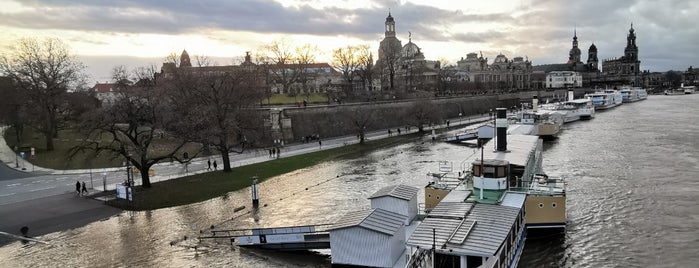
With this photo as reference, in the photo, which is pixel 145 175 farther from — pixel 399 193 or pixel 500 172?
pixel 500 172

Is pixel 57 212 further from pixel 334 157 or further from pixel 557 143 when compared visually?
pixel 557 143

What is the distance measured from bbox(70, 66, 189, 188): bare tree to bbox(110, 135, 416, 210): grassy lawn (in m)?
2.29

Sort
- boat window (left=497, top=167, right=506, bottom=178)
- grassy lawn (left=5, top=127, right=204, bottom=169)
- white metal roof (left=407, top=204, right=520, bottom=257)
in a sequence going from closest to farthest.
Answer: white metal roof (left=407, top=204, right=520, bottom=257), boat window (left=497, top=167, right=506, bottom=178), grassy lawn (left=5, top=127, right=204, bottom=169)

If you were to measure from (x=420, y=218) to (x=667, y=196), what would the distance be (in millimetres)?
21399

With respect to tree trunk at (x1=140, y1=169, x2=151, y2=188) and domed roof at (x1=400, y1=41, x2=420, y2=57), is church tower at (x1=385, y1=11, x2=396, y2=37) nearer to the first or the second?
domed roof at (x1=400, y1=41, x2=420, y2=57)

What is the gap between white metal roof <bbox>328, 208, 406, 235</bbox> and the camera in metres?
22.3

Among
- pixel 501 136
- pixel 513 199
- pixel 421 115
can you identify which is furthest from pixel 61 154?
pixel 513 199

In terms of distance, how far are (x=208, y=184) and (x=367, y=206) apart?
50.8 feet

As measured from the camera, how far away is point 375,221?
23047 millimetres

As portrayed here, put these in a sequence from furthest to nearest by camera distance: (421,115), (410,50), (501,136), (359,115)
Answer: (410,50)
(359,115)
(421,115)
(501,136)

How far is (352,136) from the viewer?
81312 millimetres

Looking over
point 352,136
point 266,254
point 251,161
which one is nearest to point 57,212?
point 266,254

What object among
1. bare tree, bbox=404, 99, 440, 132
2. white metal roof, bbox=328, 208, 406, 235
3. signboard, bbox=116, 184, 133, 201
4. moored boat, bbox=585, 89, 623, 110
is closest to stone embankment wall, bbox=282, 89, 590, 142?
bare tree, bbox=404, 99, 440, 132

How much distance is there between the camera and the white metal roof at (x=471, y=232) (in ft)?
62.3
